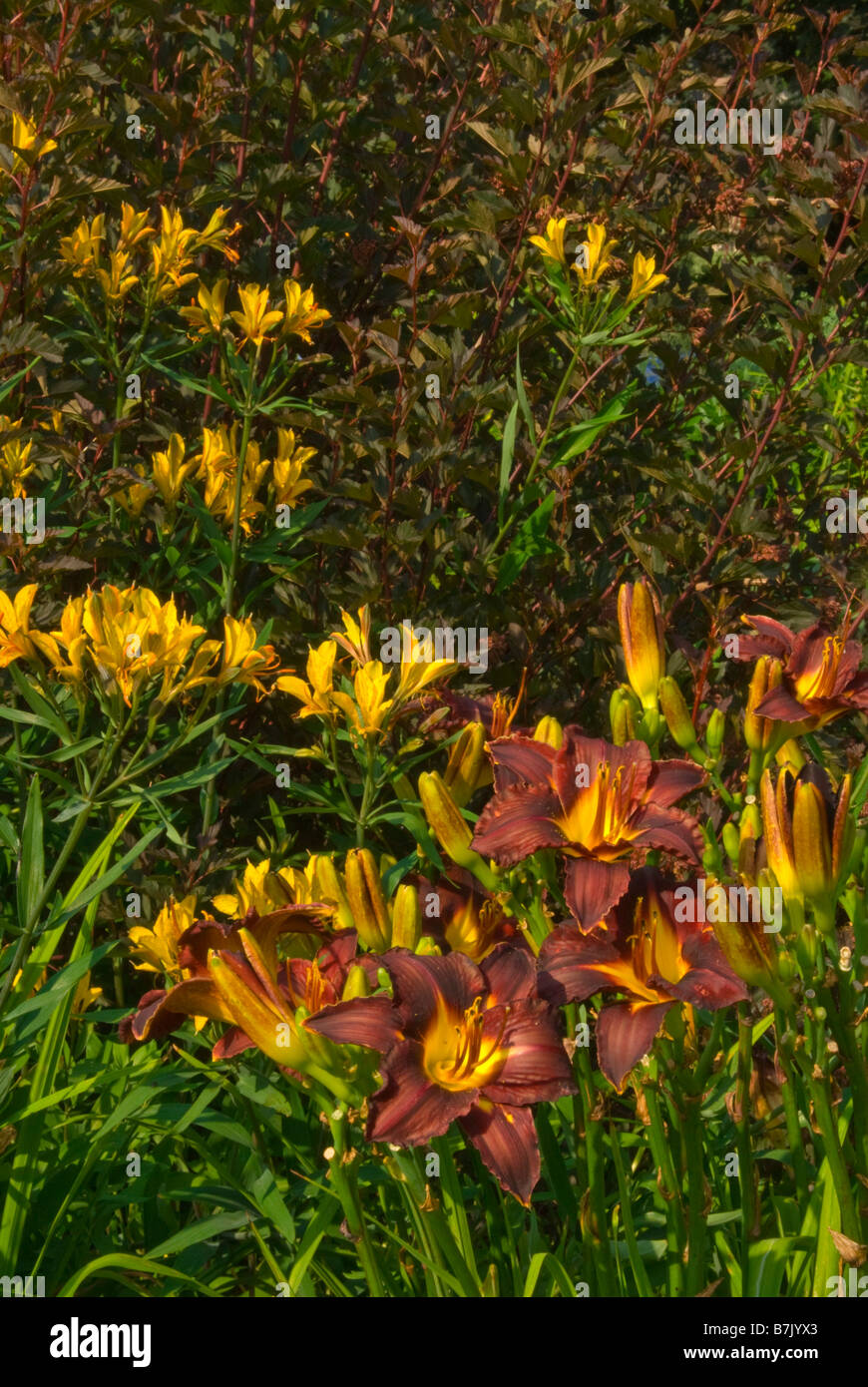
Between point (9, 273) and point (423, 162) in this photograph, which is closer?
point (9, 273)

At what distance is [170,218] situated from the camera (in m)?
2.27

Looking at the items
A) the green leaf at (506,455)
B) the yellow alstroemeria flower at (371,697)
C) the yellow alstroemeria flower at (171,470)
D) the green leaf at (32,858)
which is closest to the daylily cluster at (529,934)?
the yellow alstroemeria flower at (371,697)

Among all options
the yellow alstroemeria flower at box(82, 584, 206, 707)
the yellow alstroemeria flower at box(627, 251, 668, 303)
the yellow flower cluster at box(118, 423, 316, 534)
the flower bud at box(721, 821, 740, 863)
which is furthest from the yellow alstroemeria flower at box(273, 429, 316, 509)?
the flower bud at box(721, 821, 740, 863)

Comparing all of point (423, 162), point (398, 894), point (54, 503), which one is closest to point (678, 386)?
point (423, 162)

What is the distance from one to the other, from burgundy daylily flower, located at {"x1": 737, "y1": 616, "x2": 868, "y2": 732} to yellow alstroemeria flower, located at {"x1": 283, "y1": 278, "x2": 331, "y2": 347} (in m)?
1.02

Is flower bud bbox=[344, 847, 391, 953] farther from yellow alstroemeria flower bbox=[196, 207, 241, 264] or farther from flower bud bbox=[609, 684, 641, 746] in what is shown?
yellow alstroemeria flower bbox=[196, 207, 241, 264]

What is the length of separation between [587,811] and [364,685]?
465mm

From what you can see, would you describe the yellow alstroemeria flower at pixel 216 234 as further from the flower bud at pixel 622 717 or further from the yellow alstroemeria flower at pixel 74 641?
the flower bud at pixel 622 717

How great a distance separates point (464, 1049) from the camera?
119 centimetres

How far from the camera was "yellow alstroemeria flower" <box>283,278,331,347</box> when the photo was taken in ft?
7.32

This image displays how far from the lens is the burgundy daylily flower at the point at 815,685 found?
1.52m
